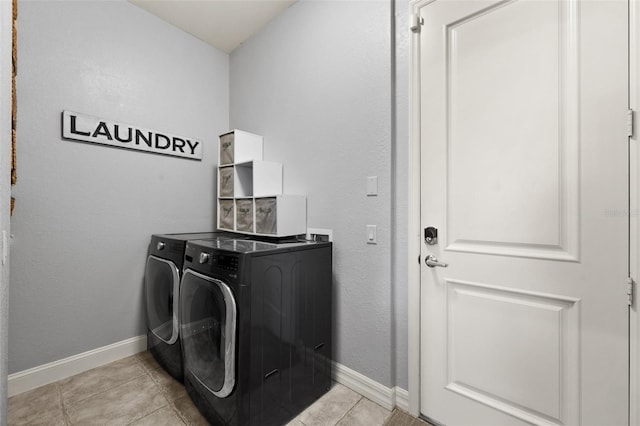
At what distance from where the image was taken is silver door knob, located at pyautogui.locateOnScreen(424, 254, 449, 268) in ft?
4.63

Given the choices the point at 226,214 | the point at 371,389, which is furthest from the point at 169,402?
the point at 226,214

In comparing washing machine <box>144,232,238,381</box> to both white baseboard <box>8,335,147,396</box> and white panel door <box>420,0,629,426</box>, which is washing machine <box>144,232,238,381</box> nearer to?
white baseboard <box>8,335,147,396</box>

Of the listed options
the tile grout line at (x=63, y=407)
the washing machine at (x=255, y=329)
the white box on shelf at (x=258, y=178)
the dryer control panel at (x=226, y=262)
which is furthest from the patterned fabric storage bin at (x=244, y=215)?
the tile grout line at (x=63, y=407)

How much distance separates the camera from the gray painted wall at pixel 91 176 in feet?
5.65

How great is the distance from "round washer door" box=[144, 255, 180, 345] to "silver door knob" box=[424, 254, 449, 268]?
1.46 metres

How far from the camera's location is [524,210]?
3.94 feet

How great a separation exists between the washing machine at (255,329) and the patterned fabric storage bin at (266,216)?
37 centimetres

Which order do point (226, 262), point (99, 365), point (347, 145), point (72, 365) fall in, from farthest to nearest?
point (99, 365), point (72, 365), point (347, 145), point (226, 262)

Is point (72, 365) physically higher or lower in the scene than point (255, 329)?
lower

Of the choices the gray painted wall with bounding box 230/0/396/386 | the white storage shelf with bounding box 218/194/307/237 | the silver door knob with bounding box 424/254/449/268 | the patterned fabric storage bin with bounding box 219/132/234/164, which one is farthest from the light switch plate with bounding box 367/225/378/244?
the patterned fabric storage bin with bounding box 219/132/234/164

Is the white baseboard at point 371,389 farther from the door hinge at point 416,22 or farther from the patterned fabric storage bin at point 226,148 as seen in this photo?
the door hinge at point 416,22

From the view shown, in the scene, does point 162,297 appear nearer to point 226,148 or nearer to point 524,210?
point 226,148

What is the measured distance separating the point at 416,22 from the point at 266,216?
1422mm

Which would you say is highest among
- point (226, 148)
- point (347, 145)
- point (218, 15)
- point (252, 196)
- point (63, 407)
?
point (218, 15)
